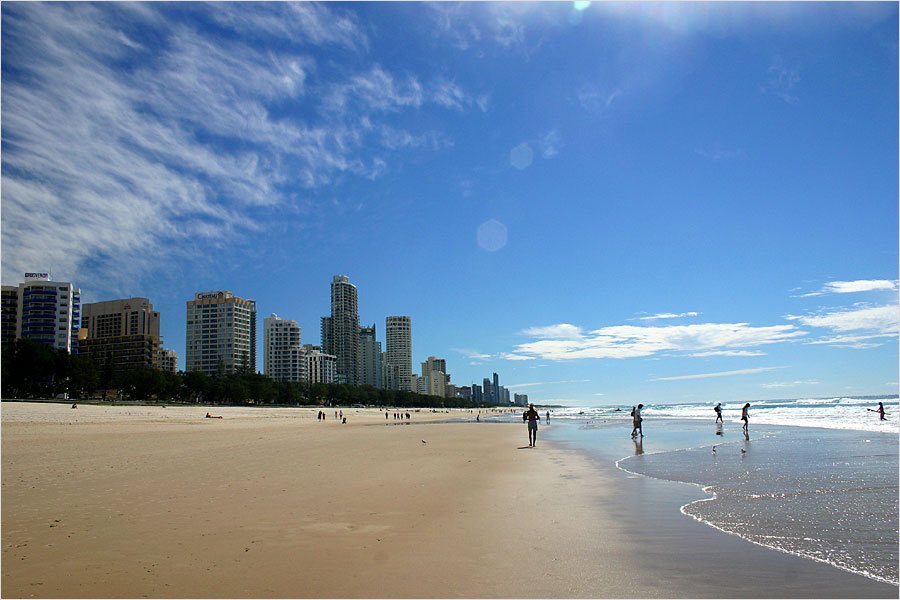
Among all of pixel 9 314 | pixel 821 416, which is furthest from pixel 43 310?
pixel 821 416

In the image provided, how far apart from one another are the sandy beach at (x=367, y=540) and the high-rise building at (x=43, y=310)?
186m

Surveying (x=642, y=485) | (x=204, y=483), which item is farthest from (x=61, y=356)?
(x=642, y=485)

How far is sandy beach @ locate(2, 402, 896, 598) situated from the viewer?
18.9 feet

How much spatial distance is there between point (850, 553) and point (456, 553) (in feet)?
17.7

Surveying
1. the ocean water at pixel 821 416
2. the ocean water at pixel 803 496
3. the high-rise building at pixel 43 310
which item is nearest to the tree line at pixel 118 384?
the high-rise building at pixel 43 310

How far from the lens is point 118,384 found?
337 feet

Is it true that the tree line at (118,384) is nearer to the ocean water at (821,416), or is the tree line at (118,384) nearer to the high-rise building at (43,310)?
the high-rise building at (43,310)

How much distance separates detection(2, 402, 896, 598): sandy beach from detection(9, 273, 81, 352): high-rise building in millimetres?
186136

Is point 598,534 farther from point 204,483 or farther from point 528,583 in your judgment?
point 204,483

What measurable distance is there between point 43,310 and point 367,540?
200 m

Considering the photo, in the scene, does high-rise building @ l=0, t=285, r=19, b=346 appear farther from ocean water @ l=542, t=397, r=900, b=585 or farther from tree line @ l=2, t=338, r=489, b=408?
ocean water @ l=542, t=397, r=900, b=585

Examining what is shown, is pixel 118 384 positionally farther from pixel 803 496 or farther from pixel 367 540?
pixel 803 496

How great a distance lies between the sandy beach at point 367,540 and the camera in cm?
577

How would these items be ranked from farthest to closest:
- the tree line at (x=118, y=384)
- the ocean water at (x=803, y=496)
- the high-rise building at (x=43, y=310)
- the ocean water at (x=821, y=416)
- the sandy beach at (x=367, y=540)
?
1. the high-rise building at (x=43, y=310)
2. the tree line at (x=118, y=384)
3. the ocean water at (x=821, y=416)
4. the ocean water at (x=803, y=496)
5. the sandy beach at (x=367, y=540)
